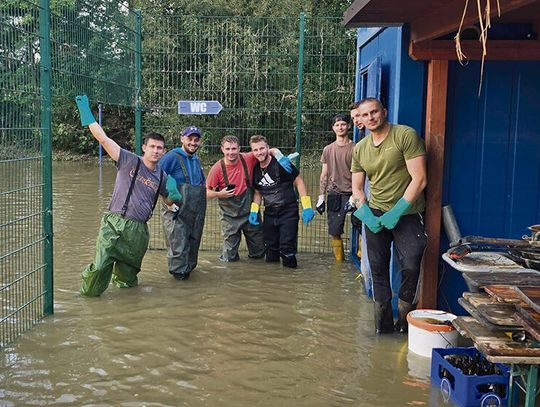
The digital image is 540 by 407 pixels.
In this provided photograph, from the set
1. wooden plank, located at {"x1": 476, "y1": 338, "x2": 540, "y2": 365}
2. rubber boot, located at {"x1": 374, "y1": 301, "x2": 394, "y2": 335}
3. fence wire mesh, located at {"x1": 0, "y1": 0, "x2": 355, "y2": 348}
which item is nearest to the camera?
wooden plank, located at {"x1": 476, "y1": 338, "x2": 540, "y2": 365}

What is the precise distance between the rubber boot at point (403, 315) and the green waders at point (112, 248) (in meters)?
2.62

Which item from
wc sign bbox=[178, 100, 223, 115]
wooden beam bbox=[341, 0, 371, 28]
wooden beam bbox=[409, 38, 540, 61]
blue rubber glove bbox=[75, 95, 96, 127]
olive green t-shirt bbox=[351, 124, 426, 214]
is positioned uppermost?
wooden beam bbox=[341, 0, 371, 28]

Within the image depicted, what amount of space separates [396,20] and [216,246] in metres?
4.77

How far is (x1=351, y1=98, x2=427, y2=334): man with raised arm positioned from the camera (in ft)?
16.7

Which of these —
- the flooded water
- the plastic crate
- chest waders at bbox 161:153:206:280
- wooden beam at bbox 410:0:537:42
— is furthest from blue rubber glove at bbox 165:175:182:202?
the plastic crate

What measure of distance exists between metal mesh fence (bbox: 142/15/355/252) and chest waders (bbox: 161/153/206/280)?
182cm

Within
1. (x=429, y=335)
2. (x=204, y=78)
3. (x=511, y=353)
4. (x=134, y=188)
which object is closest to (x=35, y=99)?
(x=134, y=188)

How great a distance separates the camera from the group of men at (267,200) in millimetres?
5184

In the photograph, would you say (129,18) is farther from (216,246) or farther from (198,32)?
(216,246)

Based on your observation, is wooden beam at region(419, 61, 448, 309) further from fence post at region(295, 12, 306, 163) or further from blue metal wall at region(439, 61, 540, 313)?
fence post at region(295, 12, 306, 163)

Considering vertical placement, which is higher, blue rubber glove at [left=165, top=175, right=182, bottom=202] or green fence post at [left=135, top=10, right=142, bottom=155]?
green fence post at [left=135, top=10, right=142, bottom=155]

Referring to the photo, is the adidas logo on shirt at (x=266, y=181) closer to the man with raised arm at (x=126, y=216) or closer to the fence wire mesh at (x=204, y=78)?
the fence wire mesh at (x=204, y=78)

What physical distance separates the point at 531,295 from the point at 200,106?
215 inches

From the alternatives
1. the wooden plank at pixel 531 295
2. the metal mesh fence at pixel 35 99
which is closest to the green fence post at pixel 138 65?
the metal mesh fence at pixel 35 99
